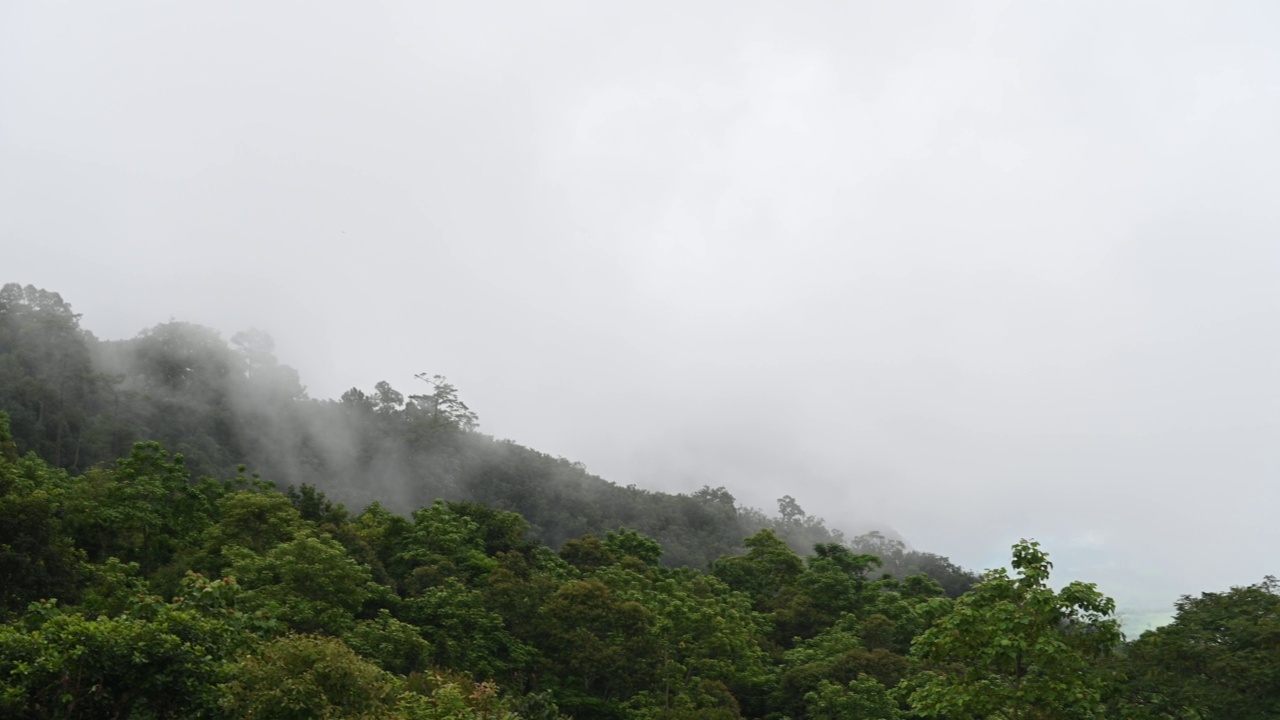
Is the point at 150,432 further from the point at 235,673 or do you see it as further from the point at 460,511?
the point at 235,673

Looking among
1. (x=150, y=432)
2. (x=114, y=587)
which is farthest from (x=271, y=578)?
(x=150, y=432)

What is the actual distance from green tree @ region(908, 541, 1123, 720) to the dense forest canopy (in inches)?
1.8

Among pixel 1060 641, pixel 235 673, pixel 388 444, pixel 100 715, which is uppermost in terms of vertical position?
pixel 388 444

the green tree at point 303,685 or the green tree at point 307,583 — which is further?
the green tree at point 307,583

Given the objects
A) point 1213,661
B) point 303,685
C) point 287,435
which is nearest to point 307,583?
point 303,685

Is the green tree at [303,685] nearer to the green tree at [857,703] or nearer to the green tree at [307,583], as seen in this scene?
the green tree at [307,583]

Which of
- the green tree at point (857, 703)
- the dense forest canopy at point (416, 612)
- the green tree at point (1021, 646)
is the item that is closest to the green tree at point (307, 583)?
the dense forest canopy at point (416, 612)

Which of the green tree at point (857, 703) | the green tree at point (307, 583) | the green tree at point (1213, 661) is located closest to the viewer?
the green tree at point (1213, 661)

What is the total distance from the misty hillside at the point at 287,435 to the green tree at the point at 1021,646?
1857 inches

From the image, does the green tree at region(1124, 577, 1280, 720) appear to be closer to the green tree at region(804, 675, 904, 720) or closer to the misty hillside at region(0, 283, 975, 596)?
the green tree at region(804, 675, 904, 720)

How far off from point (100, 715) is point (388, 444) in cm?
6648

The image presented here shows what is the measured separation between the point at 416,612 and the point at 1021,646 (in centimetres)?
1948

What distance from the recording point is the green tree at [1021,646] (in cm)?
1392

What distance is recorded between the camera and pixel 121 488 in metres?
27.2
